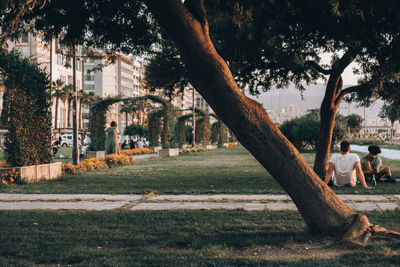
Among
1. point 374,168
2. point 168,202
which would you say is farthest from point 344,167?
point 168,202

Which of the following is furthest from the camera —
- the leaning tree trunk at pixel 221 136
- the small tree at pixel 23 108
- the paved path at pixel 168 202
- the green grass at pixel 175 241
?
the leaning tree trunk at pixel 221 136

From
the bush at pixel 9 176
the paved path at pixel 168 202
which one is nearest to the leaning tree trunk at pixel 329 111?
the paved path at pixel 168 202

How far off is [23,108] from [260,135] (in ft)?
32.3

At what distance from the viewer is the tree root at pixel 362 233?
A: 5.65m

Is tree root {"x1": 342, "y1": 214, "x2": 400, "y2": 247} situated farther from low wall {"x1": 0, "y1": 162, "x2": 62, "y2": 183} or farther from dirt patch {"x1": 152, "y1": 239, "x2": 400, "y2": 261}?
low wall {"x1": 0, "y1": 162, "x2": 62, "y2": 183}

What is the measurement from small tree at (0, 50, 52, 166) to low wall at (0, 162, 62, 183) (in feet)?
1.13

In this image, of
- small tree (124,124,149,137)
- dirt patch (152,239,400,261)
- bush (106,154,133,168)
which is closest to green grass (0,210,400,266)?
dirt patch (152,239,400,261)

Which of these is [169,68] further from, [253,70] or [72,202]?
[72,202]

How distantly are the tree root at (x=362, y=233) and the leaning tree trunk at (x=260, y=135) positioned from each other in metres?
0.01

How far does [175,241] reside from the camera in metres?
6.03

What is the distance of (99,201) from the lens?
387 inches

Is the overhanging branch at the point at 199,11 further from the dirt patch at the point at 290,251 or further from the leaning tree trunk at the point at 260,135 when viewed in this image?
the dirt patch at the point at 290,251

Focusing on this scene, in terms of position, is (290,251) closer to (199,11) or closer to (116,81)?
(199,11)

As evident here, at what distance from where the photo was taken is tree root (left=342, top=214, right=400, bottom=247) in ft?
18.5
